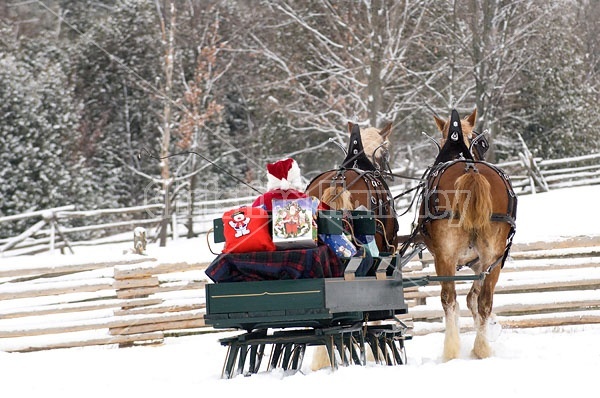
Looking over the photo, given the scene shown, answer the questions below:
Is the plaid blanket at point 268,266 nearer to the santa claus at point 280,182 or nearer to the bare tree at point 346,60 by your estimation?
the santa claus at point 280,182

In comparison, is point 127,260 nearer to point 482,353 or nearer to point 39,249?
point 482,353

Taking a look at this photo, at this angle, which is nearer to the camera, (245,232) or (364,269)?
(245,232)

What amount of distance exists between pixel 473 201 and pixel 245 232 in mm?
2554

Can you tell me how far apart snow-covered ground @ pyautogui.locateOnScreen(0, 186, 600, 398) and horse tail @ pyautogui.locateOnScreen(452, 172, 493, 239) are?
1.29 metres

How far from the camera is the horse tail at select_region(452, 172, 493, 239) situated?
27.8ft

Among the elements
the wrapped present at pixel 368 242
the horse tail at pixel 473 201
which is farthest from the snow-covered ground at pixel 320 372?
the horse tail at pixel 473 201

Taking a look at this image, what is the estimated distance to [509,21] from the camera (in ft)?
73.9

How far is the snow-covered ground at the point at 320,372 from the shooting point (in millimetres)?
6102

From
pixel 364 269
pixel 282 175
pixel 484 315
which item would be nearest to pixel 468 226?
pixel 484 315

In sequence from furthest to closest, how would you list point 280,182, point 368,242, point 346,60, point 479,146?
point 346,60, point 479,146, point 368,242, point 280,182

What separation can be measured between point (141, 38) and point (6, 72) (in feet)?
18.3

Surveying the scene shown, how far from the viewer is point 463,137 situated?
31.3 ft

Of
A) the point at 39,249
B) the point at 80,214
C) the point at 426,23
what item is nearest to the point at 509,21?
the point at 426,23

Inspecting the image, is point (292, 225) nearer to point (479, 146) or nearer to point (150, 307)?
point (479, 146)
